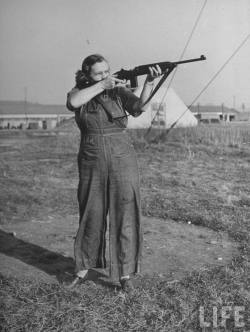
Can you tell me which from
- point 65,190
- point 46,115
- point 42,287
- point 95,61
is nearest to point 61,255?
point 42,287

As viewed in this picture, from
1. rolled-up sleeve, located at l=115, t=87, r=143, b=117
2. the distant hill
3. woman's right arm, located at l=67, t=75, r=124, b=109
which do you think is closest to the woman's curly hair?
woman's right arm, located at l=67, t=75, r=124, b=109

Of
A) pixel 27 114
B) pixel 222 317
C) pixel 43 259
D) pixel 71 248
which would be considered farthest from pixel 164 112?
pixel 27 114

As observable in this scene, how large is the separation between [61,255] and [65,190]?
3688 millimetres

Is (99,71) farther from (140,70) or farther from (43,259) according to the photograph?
(43,259)

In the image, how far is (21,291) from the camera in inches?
134

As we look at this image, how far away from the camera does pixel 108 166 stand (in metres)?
3.40

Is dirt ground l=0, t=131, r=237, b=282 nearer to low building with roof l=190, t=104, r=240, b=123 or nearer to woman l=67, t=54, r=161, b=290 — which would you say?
woman l=67, t=54, r=161, b=290

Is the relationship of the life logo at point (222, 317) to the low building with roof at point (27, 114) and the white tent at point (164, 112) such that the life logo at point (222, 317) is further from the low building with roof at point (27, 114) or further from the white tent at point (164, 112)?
the low building with roof at point (27, 114)

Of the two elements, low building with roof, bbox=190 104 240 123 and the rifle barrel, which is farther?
low building with roof, bbox=190 104 240 123

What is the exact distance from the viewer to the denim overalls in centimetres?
338

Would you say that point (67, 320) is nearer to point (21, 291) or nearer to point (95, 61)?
point (21, 291)

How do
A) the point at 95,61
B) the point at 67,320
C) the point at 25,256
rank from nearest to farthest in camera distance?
1. the point at 67,320
2. the point at 95,61
3. the point at 25,256

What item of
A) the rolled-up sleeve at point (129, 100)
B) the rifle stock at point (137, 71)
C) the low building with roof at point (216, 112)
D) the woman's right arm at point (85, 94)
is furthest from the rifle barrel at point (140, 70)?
the low building with roof at point (216, 112)

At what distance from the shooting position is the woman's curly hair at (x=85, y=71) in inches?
131
